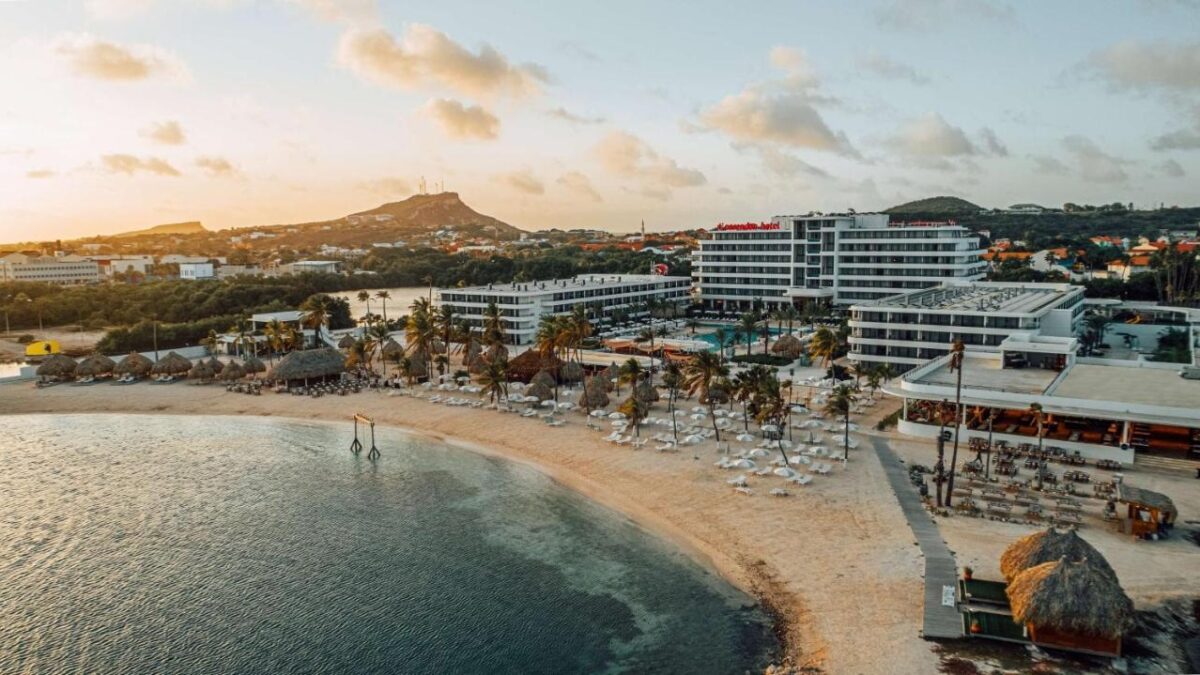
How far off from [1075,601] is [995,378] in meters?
35.2

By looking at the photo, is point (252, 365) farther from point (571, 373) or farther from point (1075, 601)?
point (1075, 601)

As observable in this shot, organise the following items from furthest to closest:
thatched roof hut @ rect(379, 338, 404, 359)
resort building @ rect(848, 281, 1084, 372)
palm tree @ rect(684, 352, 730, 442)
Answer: thatched roof hut @ rect(379, 338, 404, 359), resort building @ rect(848, 281, 1084, 372), palm tree @ rect(684, 352, 730, 442)

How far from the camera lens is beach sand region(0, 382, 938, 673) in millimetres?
29312

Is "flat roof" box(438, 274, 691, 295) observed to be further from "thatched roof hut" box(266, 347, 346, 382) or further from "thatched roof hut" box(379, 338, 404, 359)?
"thatched roof hut" box(266, 347, 346, 382)

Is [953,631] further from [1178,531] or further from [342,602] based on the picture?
[342,602]

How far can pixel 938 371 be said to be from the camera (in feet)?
202

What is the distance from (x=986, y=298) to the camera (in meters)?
84.2

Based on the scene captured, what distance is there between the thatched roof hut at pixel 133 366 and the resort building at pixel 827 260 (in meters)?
89.1

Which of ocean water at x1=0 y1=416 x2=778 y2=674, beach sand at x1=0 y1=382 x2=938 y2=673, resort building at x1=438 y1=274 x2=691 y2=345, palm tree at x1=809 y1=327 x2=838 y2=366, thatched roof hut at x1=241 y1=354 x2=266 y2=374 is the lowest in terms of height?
ocean water at x1=0 y1=416 x2=778 y2=674

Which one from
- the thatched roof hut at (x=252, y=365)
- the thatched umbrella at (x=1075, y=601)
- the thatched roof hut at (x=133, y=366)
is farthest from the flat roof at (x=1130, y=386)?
the thatched roof hut at (x=133, y=366)

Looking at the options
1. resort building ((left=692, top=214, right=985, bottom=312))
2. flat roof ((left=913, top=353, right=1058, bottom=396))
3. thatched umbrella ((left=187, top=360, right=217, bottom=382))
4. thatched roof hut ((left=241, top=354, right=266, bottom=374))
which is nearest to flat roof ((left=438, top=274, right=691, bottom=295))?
resort building ((left=692, top=214, right=985, bottom=312))

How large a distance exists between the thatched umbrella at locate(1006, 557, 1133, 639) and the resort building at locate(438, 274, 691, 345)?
8010 centimetres

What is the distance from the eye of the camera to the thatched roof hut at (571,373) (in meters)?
77.0

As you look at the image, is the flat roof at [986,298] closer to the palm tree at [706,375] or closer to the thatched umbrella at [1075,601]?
the palm tree at [706,375]
